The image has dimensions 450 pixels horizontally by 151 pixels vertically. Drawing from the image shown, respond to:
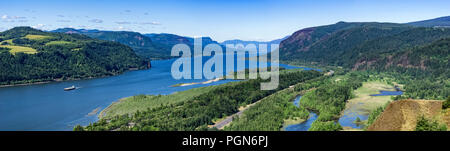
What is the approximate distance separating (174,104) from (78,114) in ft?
41.8

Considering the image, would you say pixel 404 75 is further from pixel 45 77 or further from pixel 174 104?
pixel 45 77

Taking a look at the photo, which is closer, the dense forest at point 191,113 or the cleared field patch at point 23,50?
the dense forest at point 191,113

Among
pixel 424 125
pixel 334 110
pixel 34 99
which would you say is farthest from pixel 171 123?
pixel 34 99

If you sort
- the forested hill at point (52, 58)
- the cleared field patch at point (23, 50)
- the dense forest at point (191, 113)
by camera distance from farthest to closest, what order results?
the cleared field patch at point (23, 50)
the forested hill at point (52, 58)
the dense forest at point (191, 113)

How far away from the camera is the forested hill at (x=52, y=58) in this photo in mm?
76688

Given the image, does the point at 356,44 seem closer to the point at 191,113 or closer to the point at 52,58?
the point at 191,113

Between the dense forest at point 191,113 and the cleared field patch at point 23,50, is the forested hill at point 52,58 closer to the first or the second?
the cleared field patch at point 23,50

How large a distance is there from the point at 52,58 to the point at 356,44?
112 metres

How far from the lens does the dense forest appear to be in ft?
104

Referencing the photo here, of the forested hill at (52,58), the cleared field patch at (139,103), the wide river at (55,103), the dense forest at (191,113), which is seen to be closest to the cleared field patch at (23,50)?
the forested hill at (52,58)

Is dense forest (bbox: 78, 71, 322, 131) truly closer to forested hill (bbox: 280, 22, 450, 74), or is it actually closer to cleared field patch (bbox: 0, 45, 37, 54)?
forested hill (bbox: 280, 22, 450, 74)

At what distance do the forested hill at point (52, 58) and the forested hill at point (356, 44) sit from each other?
7392 cm
